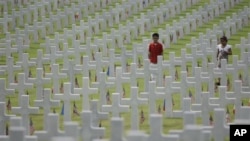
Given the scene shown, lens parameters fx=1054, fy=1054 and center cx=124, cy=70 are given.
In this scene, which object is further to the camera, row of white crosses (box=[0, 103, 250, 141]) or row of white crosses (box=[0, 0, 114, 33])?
row of white crosses (box=[0, 0, 114, 33])

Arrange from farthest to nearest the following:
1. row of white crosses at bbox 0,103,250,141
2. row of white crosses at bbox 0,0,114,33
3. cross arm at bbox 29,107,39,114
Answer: row of white crosses at bbox 0,0,114,33 → cross arm at bbox 29,107,39,114 → row of white crosses at bbox 0,103,250,141

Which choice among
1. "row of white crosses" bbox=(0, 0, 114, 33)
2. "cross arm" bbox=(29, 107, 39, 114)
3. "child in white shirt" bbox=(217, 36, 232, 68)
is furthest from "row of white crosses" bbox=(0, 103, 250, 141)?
"row of white crosses" bbox=(0, 0, 114, 33)

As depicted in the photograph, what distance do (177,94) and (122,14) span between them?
949 centimetres

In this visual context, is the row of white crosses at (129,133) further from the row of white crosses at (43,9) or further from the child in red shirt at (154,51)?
the row of white crosses at (43,9)

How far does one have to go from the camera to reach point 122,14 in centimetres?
2822

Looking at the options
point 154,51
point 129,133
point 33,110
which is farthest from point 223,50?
point 129,133

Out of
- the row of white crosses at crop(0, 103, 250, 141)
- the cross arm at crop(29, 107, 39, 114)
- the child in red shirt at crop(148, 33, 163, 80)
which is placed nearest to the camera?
the row of white crosses at crop(0, 103, 250, 141)

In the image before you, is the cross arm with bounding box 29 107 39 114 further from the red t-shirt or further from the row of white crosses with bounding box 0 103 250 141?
the red t-shirt

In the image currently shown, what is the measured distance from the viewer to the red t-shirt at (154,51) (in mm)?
20759

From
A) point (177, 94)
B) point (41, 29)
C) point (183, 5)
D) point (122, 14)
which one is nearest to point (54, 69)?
point (177, 94)

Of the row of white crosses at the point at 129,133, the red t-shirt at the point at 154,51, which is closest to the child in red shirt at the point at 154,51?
the red t-shirt at the point at 154,51

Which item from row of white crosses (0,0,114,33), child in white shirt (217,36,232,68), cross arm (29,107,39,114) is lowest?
cross arm (29,107,39,114)

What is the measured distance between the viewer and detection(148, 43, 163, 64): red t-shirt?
20.8 meters

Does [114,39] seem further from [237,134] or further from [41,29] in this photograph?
[237,134]
